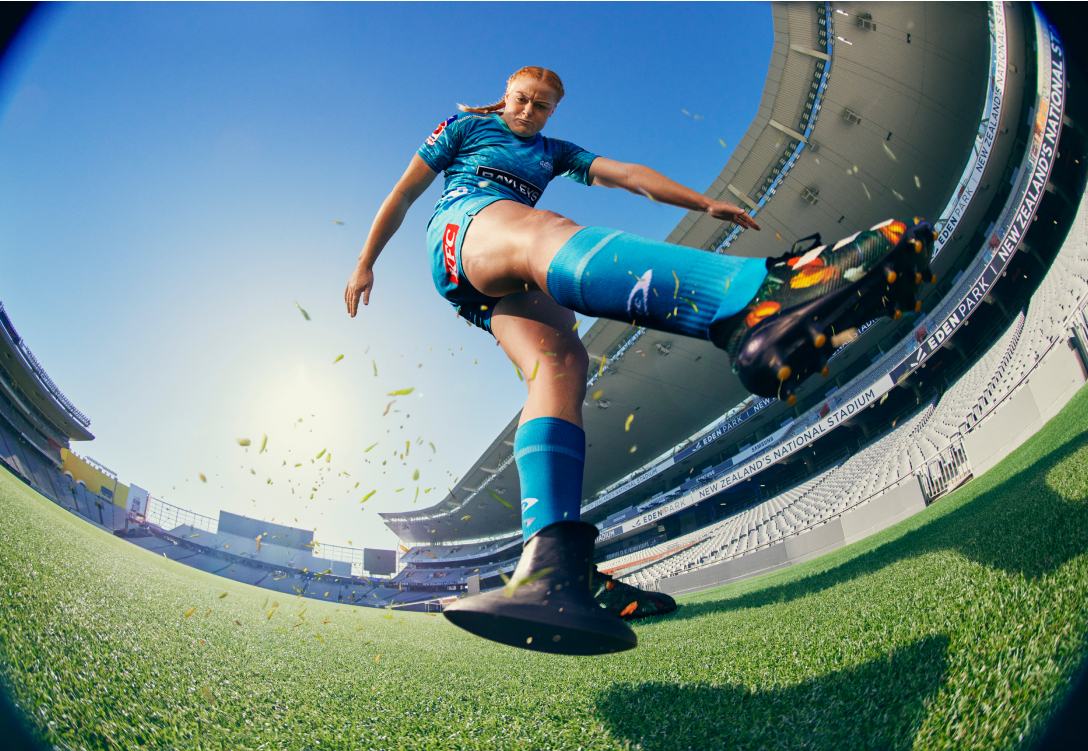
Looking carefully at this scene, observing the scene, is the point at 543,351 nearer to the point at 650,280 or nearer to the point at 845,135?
the point at 650,280

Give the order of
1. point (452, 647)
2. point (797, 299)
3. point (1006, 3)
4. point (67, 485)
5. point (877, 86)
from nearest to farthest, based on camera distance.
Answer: point (797, 299) < point (1006, 3) < point (452, 647) < point (67, 485) < point (877, 86)

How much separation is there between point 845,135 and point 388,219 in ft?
47.4

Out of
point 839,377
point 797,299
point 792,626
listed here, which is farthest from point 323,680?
point 839,377

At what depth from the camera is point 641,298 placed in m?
0.68

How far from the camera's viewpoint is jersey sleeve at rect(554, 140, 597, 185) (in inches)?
53.5

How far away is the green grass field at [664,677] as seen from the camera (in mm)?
585

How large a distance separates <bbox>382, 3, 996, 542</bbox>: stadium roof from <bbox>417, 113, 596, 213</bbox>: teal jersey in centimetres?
1175

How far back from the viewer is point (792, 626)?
129 cm

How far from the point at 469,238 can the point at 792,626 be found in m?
1.49

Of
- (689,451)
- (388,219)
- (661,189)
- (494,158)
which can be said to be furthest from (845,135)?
(388,219)

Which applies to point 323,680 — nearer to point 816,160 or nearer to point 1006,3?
point 1006,3

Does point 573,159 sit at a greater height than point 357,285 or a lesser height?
greater

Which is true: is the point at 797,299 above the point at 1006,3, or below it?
below

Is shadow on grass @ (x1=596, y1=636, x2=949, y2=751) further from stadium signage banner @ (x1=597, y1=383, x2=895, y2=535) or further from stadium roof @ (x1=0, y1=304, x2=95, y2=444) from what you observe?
stadium signage banner @ (x1=597, y1=383, x2=895, y2=535)
